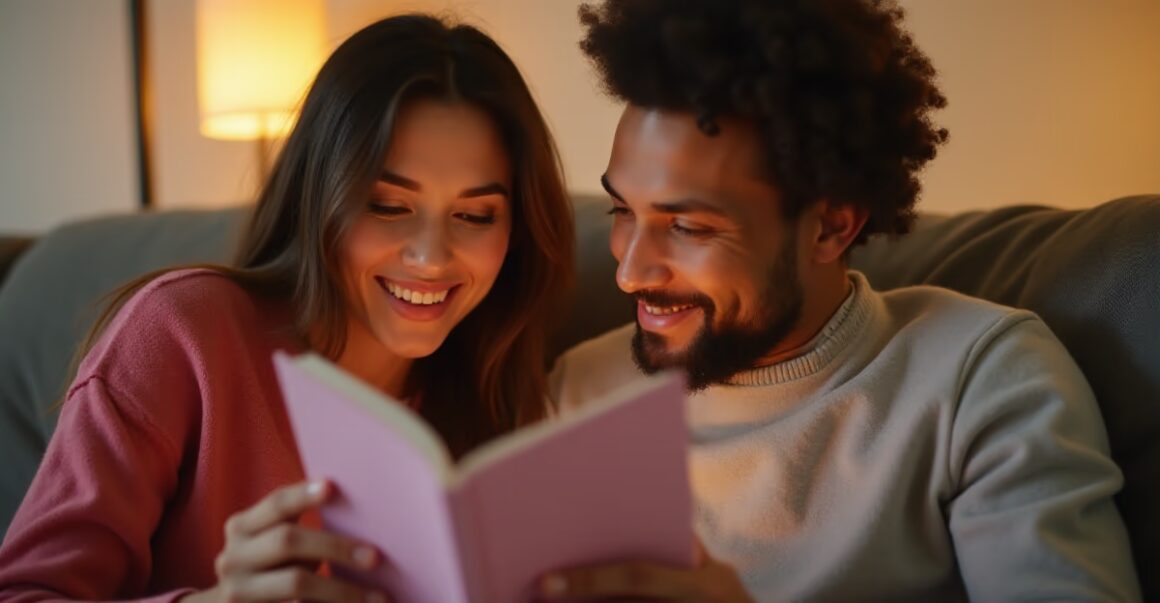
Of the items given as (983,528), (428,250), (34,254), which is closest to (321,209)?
(428,250)

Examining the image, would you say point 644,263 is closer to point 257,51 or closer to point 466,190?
point 466,190

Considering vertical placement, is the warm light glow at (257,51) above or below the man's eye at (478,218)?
above

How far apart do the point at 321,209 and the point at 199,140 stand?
1.75 metres

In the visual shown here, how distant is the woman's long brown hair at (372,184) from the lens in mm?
1267

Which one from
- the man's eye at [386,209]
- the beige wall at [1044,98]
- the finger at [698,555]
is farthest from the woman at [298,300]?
the beige wall at [1044,98]

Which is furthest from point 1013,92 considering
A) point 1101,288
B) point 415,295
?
point 415,295

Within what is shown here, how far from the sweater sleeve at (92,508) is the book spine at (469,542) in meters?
0.42

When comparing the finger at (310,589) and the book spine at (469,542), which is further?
the finger at (310,589)

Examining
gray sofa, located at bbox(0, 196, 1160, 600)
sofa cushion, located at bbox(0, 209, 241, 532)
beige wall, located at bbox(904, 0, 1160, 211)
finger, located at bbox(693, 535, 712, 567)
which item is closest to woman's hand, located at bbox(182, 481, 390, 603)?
finger, located at bbox(693, 535, 712, 567)

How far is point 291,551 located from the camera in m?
0.87

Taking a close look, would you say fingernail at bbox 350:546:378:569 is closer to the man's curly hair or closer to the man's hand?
the man's hand

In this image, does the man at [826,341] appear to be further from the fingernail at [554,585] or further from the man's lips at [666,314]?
the fingernail at [554,585]

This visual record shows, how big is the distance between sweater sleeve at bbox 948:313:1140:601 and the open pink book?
0.39 meters

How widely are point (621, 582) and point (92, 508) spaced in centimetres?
59
